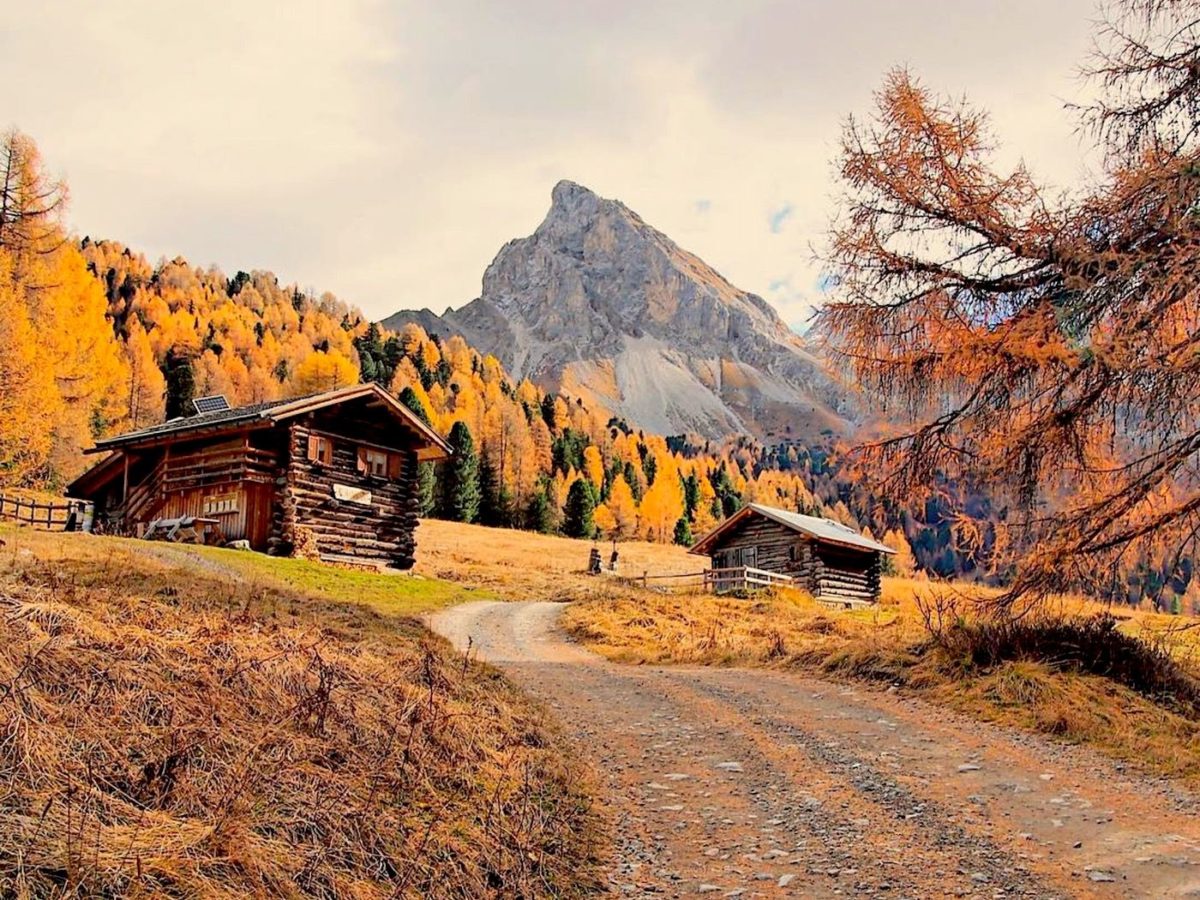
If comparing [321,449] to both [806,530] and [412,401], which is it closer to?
[806,530]

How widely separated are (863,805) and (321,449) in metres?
25.3

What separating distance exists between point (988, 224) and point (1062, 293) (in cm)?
108

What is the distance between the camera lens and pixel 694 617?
25266 mm

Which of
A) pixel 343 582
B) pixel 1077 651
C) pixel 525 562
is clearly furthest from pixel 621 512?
pixel 1077 651

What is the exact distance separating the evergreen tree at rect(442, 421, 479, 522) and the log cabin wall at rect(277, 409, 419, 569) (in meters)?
48.6

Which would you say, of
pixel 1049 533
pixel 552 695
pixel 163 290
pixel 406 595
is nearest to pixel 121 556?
pixel 406 595

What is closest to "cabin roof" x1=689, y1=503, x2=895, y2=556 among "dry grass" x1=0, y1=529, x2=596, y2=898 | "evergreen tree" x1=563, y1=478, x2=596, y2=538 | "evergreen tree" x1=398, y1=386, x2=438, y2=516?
"dry grass" x1=0, y1=529, x2=596, y2=898

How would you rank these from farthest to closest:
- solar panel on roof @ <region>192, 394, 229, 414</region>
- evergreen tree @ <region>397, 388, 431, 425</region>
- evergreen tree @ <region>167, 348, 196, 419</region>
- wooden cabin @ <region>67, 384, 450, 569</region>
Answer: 1. evergreen tree @ <region>397, 388, 431, 425</region>
2. evergreen tree @ <region>167, 348, 196, 419</region>
3. solar panel on roof @ <region>192, 394, 229, 414</region>
4. wooden cabin @ <region>67, 384, 450, 569</region>

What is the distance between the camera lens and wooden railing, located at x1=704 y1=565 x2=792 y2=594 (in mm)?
34656

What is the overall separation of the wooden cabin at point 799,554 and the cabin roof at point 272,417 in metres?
14.0

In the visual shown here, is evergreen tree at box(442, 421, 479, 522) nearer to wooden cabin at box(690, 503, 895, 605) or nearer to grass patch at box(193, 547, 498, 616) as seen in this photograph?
wooden cabin at box(690, 503, 895, 605)

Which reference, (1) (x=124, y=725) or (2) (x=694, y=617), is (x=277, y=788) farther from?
(2) (x=694, y=617)

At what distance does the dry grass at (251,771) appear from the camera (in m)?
4.04

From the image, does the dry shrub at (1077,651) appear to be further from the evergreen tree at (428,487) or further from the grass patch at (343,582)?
the evergreen tree at (428,487)
